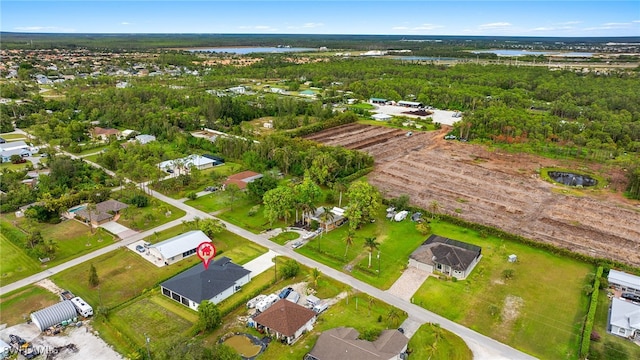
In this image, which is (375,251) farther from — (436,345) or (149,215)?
(149,215)

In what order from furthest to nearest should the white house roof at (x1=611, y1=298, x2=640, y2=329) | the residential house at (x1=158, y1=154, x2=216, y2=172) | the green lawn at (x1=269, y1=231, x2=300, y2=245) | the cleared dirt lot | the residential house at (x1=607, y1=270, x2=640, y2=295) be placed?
the residential house at (x1=158, y1=154, x2=216, y2=172)
the cleared dirt lot
the green lawn at (x1=269, y1=231, x2=300, y2=245)
the residential house at (x1=607, y1=270, x2=640, y2=295)
the white house roof at (x1=611, y1=298, x2=640, y2=329)

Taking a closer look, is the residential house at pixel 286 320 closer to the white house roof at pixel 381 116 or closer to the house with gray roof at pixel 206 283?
the house with gray roof at pixel 206 283

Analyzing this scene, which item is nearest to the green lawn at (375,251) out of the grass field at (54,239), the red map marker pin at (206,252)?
the red map marker pin at (206,252)

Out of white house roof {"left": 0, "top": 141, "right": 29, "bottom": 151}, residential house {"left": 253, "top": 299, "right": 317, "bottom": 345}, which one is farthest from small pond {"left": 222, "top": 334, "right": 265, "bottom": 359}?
white house roof {"left": 0, "top": 141, "right": 29, "bottom": 151}

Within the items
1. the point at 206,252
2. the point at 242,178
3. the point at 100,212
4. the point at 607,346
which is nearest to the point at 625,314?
the point at 607,346

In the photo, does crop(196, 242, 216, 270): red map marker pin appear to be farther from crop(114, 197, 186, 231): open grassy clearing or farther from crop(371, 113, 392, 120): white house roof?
crop(371, 113, 392, 120): white house roof

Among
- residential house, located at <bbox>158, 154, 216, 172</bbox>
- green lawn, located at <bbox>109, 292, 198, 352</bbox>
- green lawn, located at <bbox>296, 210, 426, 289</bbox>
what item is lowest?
green lawn, located at <bbox>109, 292, 198, 352</bbox>
